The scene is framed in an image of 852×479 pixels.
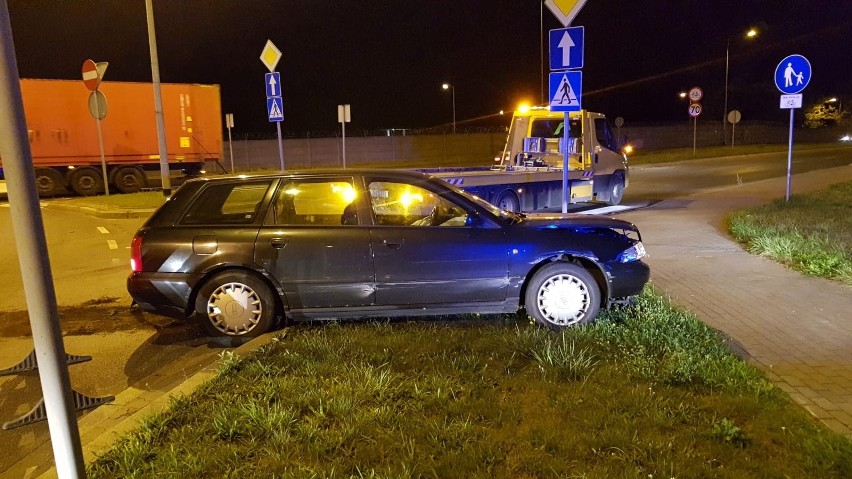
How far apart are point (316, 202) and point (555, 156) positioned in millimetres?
9076

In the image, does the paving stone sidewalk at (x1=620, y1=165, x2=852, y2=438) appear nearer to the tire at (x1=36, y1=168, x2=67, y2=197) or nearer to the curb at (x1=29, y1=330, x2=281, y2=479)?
the curb at (x1=29, y1=330, x2=281, y2=479)

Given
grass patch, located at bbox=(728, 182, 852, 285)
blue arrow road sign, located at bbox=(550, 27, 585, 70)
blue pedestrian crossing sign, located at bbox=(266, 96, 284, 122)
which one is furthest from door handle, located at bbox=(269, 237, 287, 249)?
blue pedestrian crossing sign, located at bbox=(266, 96, 284, 122)

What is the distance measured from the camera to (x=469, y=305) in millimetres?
5832

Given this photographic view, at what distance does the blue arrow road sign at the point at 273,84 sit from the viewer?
40.3 ft

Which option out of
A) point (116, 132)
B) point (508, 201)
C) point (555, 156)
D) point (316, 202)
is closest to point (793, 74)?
point (555, 156)

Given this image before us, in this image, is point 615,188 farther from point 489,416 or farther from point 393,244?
point 489,416

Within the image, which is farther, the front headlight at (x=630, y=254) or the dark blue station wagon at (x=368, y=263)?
the front headlight at (x=630, y=254)

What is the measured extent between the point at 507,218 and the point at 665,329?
1.68 m

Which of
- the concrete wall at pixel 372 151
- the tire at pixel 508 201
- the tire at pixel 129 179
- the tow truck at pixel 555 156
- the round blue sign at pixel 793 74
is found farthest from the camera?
the concrete wall at pixel 372 151

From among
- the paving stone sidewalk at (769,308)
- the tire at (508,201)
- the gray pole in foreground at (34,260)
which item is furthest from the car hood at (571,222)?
the tire at (508,201)

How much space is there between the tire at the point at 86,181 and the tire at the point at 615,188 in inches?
696

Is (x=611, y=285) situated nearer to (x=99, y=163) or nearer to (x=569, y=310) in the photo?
(x=569, y=310)

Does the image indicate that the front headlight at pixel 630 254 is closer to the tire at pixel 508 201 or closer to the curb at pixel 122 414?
the curb at pixel 122 414

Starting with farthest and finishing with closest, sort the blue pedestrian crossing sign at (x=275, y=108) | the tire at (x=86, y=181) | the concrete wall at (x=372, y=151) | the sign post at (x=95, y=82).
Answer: the concrete wall at (x=372, y=151) < the tire at (x=86, y=181) < the sign post at (x=95, y=82) < the blue pedestrian crossing sign at (x=275, y=108)
